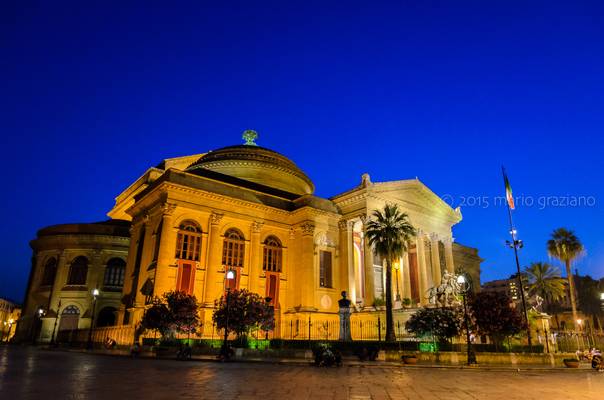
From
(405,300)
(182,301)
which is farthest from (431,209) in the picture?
(182,301)

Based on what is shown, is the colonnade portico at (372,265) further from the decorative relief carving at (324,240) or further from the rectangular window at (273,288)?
the rectangular window at (273,288)

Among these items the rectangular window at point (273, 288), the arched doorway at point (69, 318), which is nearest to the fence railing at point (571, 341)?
the rectangular window at point (273, 288)

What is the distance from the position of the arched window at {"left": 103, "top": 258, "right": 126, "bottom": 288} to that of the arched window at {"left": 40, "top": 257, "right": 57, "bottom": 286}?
507cm

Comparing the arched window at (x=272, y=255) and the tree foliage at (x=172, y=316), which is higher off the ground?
the arched window at (x=272, y=255)

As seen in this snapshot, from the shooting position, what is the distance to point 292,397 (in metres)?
8.80

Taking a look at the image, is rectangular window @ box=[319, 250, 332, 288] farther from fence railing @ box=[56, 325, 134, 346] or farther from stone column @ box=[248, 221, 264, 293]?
fence railing @ box=[56, 325, 134, 346]

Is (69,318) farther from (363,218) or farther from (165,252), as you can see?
(363,218)

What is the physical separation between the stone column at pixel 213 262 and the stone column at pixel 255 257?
9.90ft

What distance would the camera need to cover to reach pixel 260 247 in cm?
3606

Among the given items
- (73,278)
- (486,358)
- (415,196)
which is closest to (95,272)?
(73,278)

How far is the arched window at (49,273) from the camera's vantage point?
40791 millimetres

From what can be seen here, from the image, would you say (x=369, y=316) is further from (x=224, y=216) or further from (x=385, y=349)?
(x=224, y=216)

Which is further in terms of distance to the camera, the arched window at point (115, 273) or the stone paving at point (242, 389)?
the arched window at point (115, 273)

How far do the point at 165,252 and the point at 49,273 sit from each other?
62.6 feet
